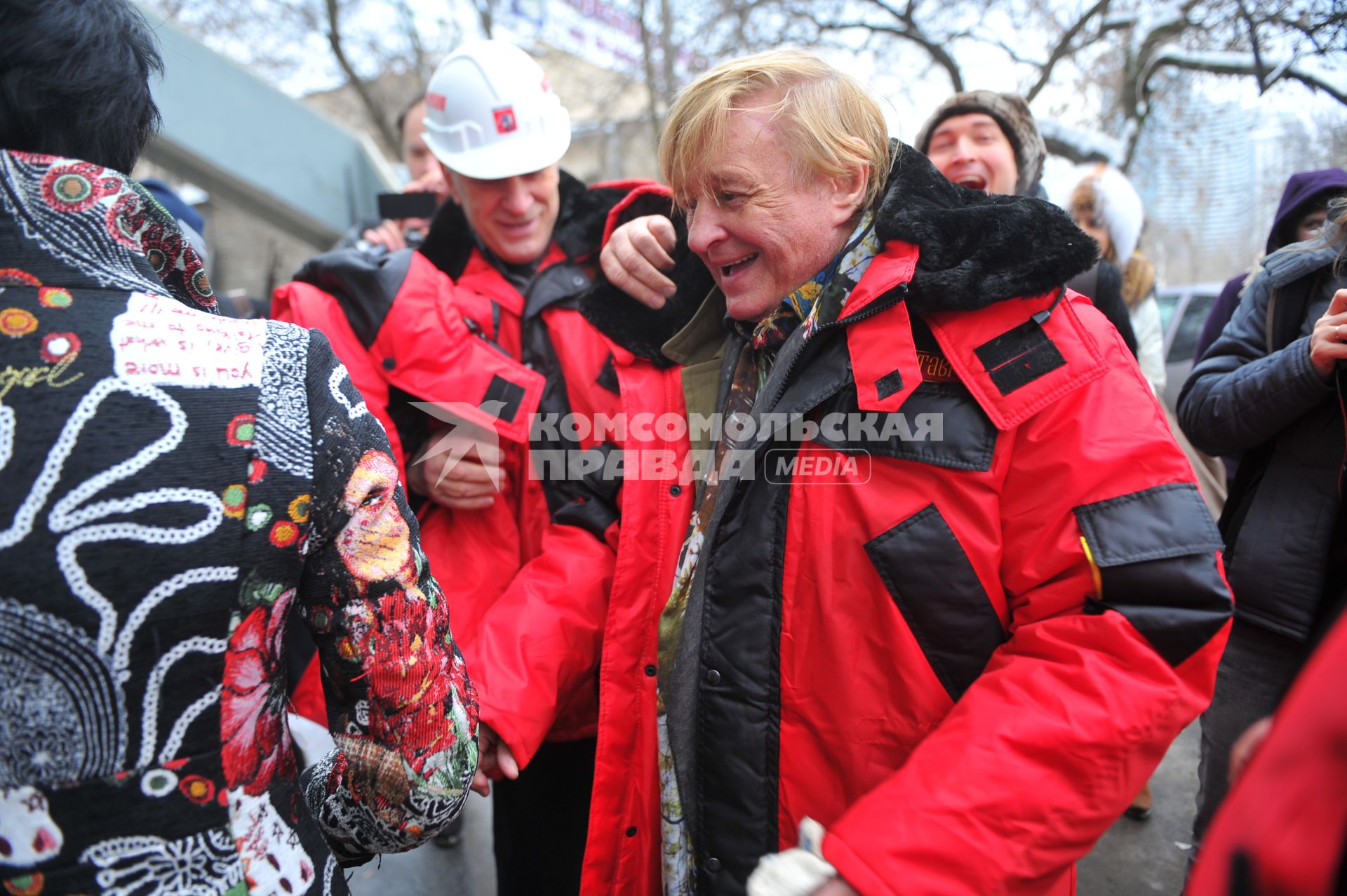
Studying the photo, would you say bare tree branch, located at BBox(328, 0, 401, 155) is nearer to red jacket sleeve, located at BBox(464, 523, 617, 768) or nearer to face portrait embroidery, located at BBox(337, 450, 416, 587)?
red jacket sleeve, located at BBox(464, 523, 617, 768)

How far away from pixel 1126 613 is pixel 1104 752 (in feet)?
0.69

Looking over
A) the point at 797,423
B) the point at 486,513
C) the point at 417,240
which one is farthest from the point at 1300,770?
the point at 417,240

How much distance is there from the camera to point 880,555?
4.60ft

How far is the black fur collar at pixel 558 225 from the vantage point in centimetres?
240

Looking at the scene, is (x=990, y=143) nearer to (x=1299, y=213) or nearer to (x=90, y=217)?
(x=1299, y=213)

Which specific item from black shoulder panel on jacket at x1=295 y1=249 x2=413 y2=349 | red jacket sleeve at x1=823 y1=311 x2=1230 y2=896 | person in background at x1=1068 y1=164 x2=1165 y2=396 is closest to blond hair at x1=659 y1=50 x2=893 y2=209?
red jacket sleeve at x1=823 y1=311 x2=1230 y2=896

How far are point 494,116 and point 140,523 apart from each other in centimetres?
188

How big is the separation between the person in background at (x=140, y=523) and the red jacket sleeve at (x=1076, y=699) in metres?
0.81

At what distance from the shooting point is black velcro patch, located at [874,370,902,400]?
1.38m

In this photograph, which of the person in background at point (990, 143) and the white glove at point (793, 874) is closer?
the white glove at point (793, 874)

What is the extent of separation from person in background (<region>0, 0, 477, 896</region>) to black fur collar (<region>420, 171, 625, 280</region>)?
1.39 metres

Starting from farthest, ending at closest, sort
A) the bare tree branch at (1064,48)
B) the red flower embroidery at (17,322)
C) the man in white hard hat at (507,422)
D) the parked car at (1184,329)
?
the bare tree branch at (1064,48), the parked car at (1184,329), the man in white hard hat at (507,422), the red flower embroidery at (17,322)

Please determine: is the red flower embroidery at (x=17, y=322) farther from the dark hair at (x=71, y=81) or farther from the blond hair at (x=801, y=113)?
the blond hair at (x=801, y=113)

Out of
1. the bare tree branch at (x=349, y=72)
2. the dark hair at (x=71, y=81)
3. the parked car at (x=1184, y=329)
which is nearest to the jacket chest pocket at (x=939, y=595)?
the dark hair at (x=71, y=81)
